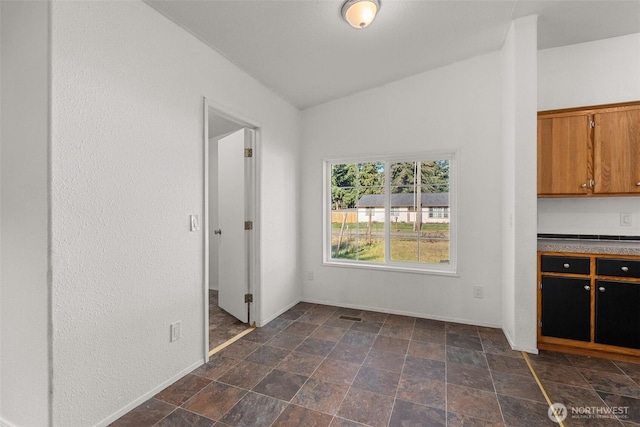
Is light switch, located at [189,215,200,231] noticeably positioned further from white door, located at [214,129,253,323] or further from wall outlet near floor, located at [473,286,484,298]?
wall outlet near floor, located at [473,286,484,298]

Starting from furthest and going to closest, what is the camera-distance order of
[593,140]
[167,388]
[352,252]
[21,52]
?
1. [352,252]
2. [593,140]
3. [167,388]
4. [21,52]

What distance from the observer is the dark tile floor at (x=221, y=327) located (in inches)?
112

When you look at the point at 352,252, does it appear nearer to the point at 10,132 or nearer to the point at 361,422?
the point at 361,422

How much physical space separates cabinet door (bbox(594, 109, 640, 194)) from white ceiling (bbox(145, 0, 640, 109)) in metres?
0.86

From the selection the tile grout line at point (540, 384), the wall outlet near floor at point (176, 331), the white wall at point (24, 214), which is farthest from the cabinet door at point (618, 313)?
the white wall at point (24, 214)

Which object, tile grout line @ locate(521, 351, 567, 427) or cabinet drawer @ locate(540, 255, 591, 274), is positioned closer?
tile grout line @ locate(521, 351, 567, 427)

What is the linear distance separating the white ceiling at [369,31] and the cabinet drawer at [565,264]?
2042mm

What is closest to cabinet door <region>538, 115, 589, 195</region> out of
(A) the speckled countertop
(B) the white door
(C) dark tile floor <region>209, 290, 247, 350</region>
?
(A) the speckled countertop

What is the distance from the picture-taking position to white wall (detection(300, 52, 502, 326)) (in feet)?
10.2

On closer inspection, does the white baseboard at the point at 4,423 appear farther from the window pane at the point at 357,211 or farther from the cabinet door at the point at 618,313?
the cabinet door at the point at 618,313

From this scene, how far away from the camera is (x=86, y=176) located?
1629mm

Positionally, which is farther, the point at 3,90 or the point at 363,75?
the point at 363,75

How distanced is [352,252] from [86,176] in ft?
9.46

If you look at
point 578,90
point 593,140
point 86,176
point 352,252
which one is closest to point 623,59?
point 578,90
